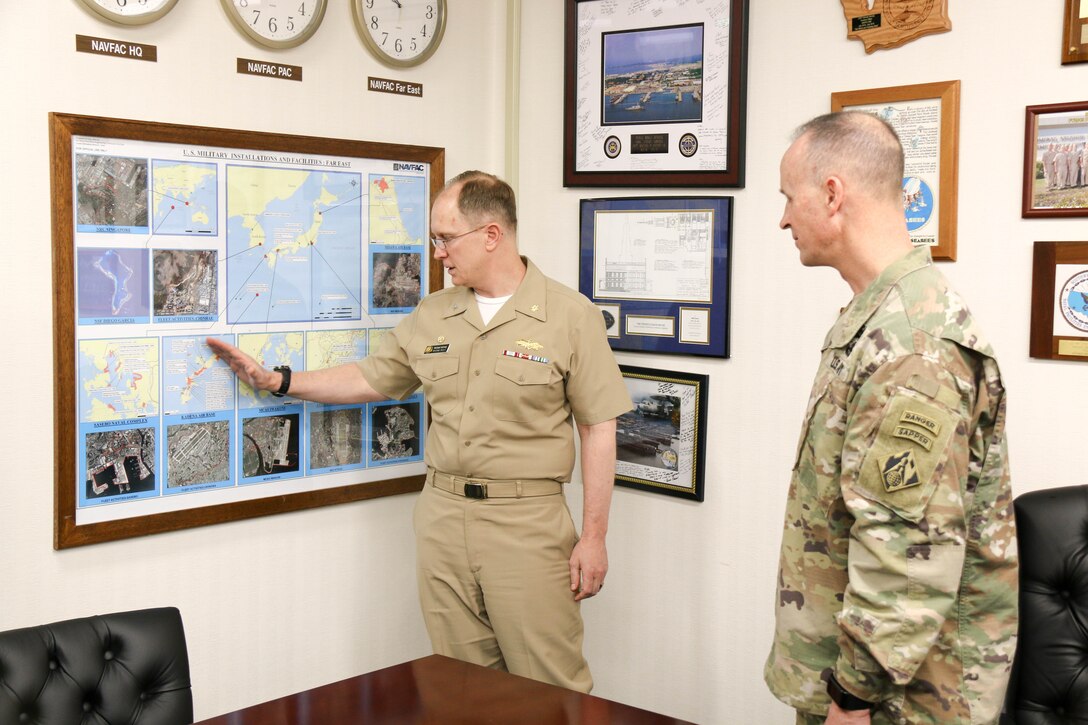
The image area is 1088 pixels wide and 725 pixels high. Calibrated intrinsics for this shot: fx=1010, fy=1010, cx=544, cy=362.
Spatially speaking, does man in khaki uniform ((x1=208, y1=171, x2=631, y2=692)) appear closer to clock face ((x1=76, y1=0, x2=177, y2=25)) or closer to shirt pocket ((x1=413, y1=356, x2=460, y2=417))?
shirt pocket ((x1=413, y1=356, x2=460, y2=417))

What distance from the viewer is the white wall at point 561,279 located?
239 centimetres

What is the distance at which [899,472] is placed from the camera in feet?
5.07

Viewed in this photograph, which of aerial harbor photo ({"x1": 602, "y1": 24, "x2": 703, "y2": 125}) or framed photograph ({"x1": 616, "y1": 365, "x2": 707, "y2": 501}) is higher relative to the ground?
aerial harbor photo ({"x1": 602, "y1": 24, "x2": 703, "y2": 125})

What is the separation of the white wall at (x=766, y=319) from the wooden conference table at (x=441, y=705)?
1.29 m

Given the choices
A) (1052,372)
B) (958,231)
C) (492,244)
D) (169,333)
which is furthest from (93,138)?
(1052,372)

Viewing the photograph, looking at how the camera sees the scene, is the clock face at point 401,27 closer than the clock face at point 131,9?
No

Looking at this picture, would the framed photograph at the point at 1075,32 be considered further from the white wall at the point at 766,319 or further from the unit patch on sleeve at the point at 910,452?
the unit patch on sleeve at the point at 910,452

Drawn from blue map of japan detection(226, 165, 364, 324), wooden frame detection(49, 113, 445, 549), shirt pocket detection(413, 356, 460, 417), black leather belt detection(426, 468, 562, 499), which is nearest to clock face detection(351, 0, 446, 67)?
wooden frame detection(49, 113, 445, 549)

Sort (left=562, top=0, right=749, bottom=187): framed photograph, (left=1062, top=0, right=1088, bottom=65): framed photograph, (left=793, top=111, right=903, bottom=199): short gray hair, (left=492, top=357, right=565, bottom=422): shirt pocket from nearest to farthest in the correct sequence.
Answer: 1. (left=793, top=111, right=903, bottom=199): short gray hair
2. (left=1062, top=0, right=1088, bottom=65): framed photograph
3. (left=492, top=357, right=565, bottom=422): shirt pocket
4. (left=562, top=0, right=749, bottom=187): framed photograph

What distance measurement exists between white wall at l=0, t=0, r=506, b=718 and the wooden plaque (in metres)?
1.24

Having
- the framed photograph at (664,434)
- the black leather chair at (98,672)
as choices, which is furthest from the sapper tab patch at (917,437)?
the framed photograph at (664,434)

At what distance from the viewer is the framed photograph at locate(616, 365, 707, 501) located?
3012 millimetres

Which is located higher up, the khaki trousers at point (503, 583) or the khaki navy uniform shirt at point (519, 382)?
the khaki navy uniform shirt at point (519, 382)

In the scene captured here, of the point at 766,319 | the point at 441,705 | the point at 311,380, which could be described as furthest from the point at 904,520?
the point at 311,380
